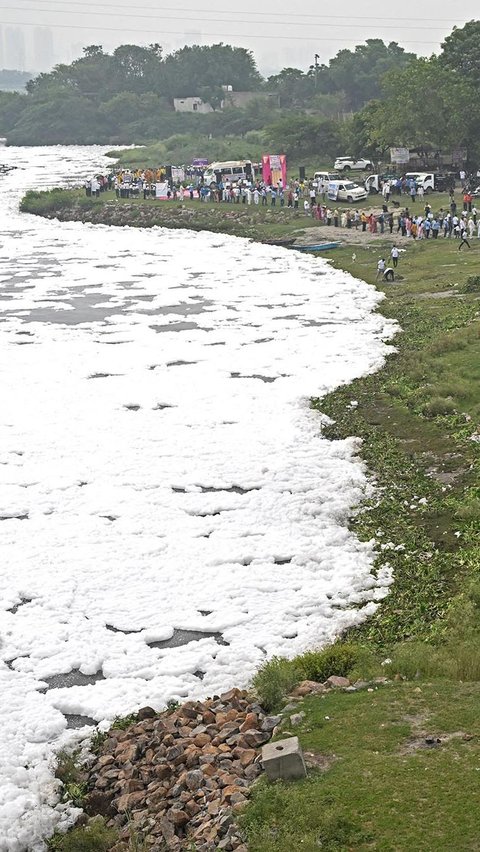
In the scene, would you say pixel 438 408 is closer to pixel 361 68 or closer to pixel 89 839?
pixel 89 839

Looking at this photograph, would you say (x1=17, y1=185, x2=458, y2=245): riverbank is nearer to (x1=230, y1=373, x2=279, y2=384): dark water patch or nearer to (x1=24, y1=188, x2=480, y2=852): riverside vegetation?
(x1=230, y1=373, x2=279, y2=384): dark water patch

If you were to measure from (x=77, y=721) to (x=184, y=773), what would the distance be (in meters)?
2.87

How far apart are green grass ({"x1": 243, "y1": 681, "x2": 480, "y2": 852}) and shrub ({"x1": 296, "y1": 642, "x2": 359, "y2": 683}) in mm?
1311

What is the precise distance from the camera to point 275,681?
13094mm

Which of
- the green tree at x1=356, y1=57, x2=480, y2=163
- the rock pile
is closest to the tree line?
the green tree at x1=356, y1=57, x2=480, y2=163

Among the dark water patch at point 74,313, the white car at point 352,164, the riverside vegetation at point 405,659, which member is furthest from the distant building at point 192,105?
the riverside vegetation at point 405,659

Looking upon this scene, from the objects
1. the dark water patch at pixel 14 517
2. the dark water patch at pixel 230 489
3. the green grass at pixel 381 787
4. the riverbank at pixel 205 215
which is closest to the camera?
the green grass at pixel 381 787

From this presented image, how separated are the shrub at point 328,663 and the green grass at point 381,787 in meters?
1.31

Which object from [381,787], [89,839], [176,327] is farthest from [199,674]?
[176,327]

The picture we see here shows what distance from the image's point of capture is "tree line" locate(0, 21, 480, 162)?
205 feet

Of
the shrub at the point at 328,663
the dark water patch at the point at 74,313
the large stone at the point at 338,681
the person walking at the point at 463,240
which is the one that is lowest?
the dark water patch at the point at 74,313

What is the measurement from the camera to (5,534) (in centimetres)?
1959

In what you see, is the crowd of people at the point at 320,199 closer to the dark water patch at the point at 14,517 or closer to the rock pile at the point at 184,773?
the dark water patch at the point at 14,517

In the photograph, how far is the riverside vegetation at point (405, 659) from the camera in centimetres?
999
